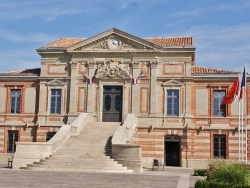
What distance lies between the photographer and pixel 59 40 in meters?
39.4

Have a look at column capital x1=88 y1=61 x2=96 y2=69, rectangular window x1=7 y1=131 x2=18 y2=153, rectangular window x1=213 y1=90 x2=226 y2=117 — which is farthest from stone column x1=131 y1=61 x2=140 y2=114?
rectangular window x1=7 y1=131 x2=18 y2=153

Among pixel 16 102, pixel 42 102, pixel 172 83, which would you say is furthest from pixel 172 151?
pixel 16 102

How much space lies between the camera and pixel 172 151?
3422 cm

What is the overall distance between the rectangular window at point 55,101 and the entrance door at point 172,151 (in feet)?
30.5

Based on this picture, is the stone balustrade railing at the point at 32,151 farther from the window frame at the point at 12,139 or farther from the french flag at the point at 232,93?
the french flag at the point at 232,93

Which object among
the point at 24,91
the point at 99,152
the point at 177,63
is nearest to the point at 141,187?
the point at 99,152

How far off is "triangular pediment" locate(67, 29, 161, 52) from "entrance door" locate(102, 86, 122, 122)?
322 centimetres

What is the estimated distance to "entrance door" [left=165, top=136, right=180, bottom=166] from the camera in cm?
3416

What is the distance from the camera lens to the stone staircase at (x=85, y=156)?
25203 millimetres

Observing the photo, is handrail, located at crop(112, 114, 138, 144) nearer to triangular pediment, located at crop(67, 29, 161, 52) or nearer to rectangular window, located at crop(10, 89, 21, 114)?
triangular pediment, located at crop(67, 29, 161, 52)

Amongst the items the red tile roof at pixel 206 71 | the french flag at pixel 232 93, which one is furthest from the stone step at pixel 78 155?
the red tile roof at pixel 206 71

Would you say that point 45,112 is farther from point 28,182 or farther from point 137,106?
point 28,182

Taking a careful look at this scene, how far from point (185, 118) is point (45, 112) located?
11.4 metres

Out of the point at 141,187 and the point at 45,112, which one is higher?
the point at 45,112
